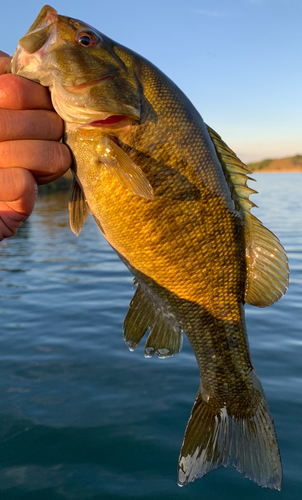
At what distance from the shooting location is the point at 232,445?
9.25 ft

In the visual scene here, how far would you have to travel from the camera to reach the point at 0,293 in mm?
9516

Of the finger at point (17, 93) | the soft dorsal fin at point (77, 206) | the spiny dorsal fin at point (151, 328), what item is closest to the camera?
the finger at point (17, 93)

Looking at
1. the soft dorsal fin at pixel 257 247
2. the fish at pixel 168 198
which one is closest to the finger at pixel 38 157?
the fish at pixel 168 198

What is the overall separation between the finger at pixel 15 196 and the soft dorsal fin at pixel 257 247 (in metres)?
1.16

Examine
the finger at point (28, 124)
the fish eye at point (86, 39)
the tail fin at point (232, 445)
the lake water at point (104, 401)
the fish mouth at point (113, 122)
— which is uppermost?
the fish eye at point (86, 39)

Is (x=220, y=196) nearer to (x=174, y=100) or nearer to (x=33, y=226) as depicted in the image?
(x=174, y=100)

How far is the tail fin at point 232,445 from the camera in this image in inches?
105

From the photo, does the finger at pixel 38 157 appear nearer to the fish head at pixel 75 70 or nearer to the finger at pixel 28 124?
the finger at pixel 28 124

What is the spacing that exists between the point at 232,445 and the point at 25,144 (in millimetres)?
2235

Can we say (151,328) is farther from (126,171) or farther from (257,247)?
(126,171)

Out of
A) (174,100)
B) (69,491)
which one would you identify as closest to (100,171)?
(174,100)

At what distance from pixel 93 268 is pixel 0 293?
2862 mm

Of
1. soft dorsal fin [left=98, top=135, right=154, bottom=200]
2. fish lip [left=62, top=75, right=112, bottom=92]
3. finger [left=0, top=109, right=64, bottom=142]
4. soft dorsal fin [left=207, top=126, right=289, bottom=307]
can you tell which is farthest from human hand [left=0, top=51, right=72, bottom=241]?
soft dorsal fin [left=207, top=126, right=289, bottom=307]

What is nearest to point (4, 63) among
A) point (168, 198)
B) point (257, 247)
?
point (168, 198)
